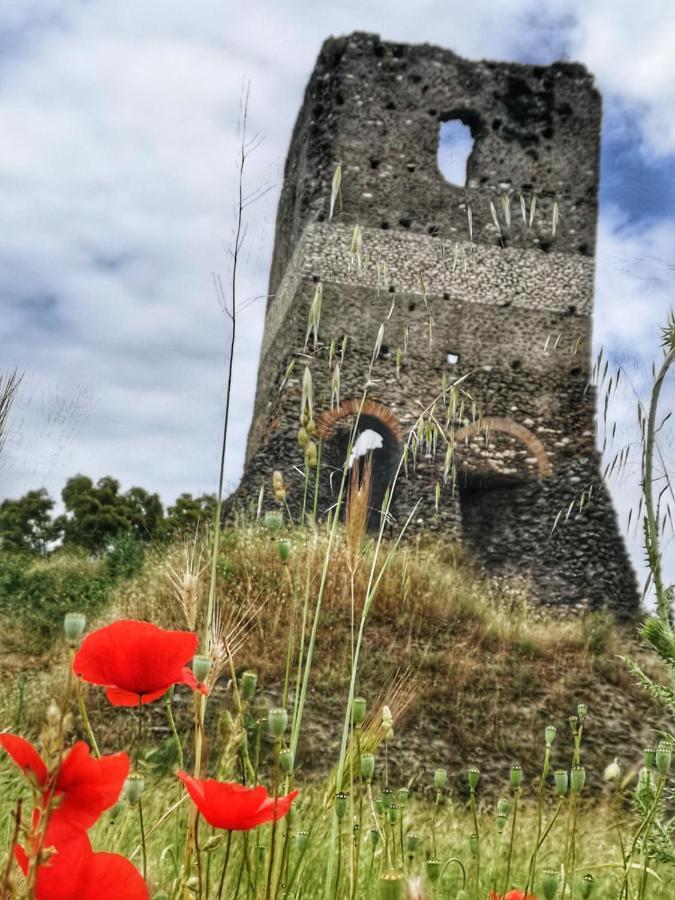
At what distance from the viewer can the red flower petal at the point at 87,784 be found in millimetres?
733

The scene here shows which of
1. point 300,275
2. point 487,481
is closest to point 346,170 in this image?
point 300,275

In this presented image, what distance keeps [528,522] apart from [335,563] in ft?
18.0

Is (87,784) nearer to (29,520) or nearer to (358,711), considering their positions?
(358,711)

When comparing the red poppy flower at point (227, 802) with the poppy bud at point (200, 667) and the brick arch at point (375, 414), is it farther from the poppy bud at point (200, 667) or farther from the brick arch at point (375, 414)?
the brick arch at point (375, 414)

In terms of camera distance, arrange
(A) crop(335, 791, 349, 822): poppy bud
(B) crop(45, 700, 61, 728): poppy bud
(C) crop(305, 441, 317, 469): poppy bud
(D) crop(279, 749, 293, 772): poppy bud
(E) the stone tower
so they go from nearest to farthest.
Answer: (B) crop(45, 700, 61, 728): poppy bud → (D) crop(279, 749, 293, 772): poppy bud → (A) crop(335, 791, 349, 822): poppy bud → (C) crop(305, 441, 317, 469): poppy bud → (E) the stone tower

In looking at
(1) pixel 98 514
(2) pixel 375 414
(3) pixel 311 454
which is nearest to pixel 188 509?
(1) pixel 98 514

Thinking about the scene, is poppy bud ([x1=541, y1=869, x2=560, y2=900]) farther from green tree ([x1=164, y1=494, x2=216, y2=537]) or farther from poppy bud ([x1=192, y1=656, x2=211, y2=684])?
green tree ([x1=164, y1=494, x2=216, y2=537])

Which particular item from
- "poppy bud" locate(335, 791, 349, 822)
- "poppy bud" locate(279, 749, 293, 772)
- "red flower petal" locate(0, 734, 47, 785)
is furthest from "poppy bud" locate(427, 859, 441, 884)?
"red flower petal" locate(0, 734, 47, 785)

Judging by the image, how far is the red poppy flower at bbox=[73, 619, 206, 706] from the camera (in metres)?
0.95

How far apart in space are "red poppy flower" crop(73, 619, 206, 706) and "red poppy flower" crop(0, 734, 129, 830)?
0.19m

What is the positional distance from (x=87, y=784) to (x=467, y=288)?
12.5 m

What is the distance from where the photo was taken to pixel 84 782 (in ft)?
2.41

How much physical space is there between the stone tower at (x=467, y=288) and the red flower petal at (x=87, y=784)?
1078 cm

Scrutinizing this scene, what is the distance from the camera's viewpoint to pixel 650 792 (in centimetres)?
165
